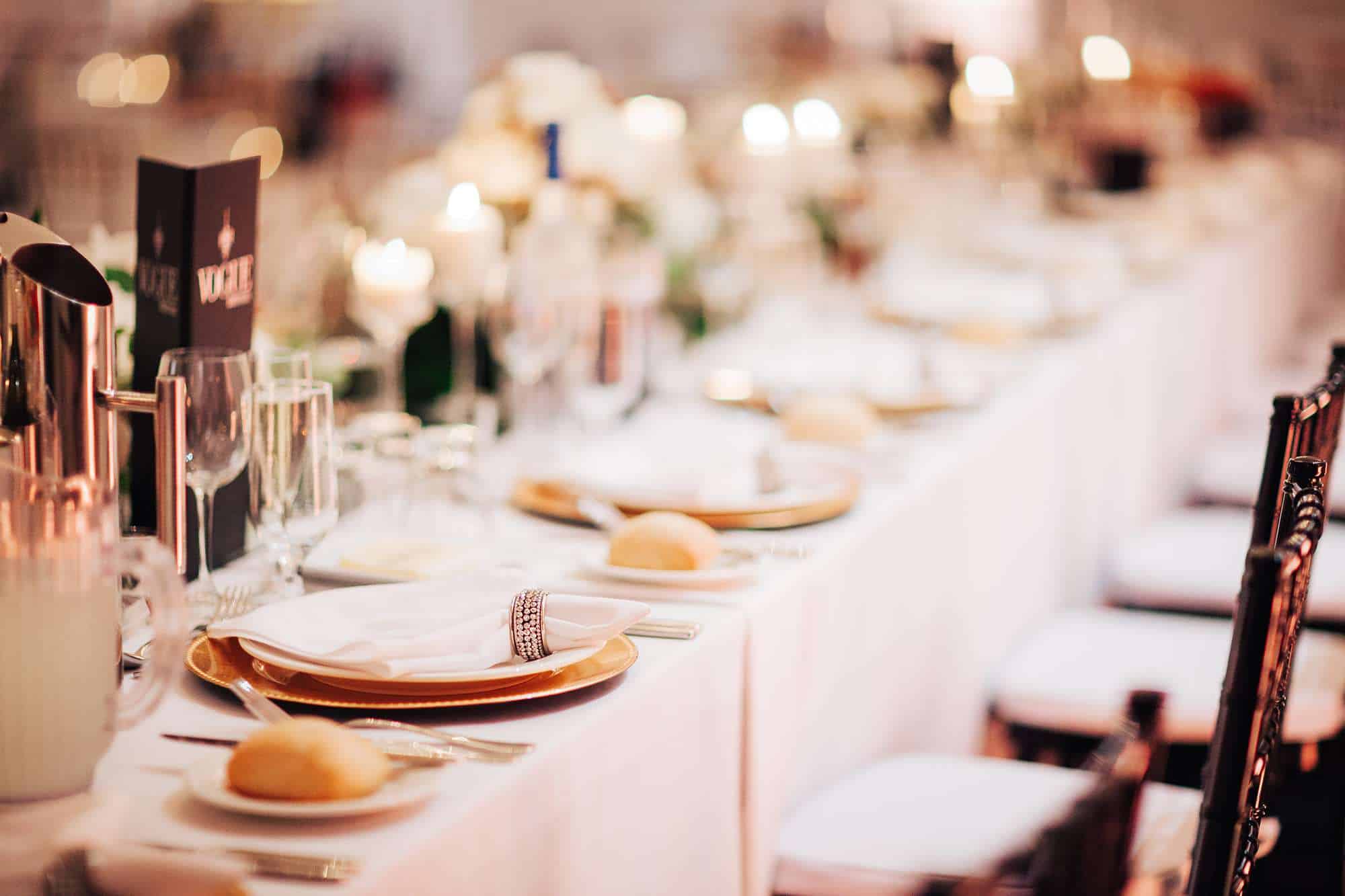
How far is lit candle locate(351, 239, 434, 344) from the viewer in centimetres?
183

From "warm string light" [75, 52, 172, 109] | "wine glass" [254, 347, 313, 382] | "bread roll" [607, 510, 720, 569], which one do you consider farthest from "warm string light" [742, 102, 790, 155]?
"warm string light" [75, 52, 172, 109]

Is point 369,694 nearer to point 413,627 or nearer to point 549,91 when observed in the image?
point 413,627

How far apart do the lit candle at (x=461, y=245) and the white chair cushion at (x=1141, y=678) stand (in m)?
0.85

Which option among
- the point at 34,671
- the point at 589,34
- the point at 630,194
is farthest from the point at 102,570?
the point at 589,34

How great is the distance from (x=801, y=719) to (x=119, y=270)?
0.76 m

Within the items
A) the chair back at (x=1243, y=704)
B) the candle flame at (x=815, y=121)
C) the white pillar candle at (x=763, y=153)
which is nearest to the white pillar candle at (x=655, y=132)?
the white pillar candle at (x=763, y=153)

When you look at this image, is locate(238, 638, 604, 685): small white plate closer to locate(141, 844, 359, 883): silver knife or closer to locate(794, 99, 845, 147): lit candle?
locate(141, 844, 359, 883): silver knife

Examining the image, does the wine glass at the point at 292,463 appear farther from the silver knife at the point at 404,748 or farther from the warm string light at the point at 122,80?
the warm string light at the point at 122,80

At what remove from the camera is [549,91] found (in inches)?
85.0

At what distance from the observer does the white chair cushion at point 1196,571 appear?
2354 mm

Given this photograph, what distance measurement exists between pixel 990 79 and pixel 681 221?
2.04 m

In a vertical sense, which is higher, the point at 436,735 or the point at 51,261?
the point at 51,261

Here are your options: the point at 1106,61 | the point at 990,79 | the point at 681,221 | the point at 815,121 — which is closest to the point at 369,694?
the point at 681,221

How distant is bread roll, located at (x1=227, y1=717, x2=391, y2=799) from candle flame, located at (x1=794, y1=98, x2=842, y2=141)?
7.55 ft
